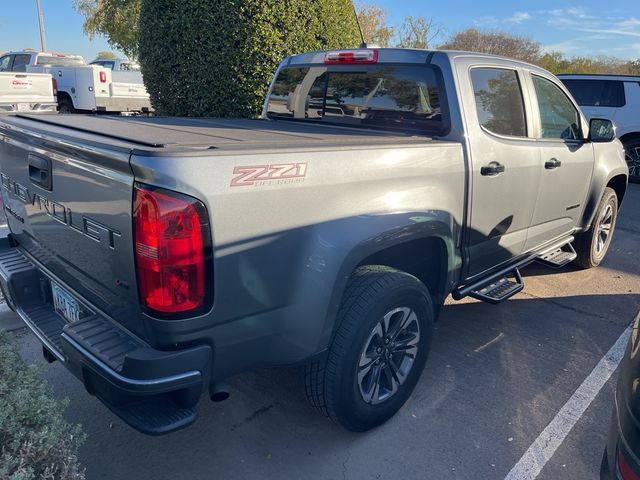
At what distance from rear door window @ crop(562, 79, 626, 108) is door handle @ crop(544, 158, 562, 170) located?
8229mm

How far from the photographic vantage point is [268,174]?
6.86 feet

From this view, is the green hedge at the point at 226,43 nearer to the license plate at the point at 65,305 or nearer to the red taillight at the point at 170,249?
the license plate at the point at 65,305

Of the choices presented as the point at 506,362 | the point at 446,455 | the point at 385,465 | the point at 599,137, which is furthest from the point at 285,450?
the point at 599,137

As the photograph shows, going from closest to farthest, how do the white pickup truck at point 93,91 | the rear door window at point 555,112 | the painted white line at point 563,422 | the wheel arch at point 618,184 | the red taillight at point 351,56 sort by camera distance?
the painted white line at point 563,422
the red taillight at point 351,56
the rear door window at point 555,112
the wheel arch at point 618,184
the white pickup truck at point 93,91

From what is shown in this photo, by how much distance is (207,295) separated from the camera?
2.03 metres

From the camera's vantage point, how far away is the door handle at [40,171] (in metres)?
2.45

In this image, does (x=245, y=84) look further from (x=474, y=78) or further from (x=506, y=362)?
(x=506, y=362)

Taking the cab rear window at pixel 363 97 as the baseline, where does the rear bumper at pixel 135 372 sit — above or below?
below

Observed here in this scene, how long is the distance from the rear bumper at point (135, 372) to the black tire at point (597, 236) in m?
4.47

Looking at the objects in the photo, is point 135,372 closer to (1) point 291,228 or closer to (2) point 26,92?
(1) point 291,228

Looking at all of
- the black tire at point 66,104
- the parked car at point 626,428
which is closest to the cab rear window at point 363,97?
the parked car at point 626,428

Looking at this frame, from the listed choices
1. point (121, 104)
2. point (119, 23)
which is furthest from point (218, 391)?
point (119, 23)

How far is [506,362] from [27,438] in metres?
2.96

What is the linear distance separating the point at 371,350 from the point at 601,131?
9.93ft
